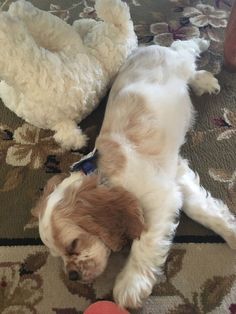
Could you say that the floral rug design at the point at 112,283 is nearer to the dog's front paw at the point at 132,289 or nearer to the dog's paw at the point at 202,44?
the dog's front paw at the point at 132,289

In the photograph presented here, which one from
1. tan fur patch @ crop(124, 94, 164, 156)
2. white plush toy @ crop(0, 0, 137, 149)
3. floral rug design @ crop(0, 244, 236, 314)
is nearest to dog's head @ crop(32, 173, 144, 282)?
floral rug design @ crop(0, 244, 236, 314)

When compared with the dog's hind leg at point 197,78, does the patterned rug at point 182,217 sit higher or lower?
lower

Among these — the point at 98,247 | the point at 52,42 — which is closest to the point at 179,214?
the point at 98,247

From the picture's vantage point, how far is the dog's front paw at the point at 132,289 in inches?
57.7

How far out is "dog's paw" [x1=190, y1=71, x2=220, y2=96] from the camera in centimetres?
209

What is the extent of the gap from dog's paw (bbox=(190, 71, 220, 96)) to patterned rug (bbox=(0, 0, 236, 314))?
0.10ft

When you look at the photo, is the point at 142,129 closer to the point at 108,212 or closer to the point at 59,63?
the point at 108,212

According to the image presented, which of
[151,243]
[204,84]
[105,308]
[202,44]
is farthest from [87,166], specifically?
[202,44]

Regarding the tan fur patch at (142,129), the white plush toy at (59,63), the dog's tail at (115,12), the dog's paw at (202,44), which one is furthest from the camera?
the dog's paw at (202,44)

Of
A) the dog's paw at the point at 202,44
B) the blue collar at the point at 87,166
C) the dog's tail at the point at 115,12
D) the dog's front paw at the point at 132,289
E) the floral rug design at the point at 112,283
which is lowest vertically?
the floral rug design at the point at 112,283

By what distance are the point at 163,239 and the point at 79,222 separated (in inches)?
13.9

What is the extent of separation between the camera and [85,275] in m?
1.46

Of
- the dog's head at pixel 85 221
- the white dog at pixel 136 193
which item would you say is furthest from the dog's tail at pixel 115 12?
the dog's head at pixel 85 221

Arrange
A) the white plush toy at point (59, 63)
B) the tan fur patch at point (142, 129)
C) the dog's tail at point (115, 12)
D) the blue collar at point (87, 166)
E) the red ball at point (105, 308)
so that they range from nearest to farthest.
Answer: the red ball at point (105, 308) < the blue collar at point (87, 166) < the tan fur patch at point (142, 129) < the white plush toy at point (59, 63) < the dog's tail at point (115, 12)
